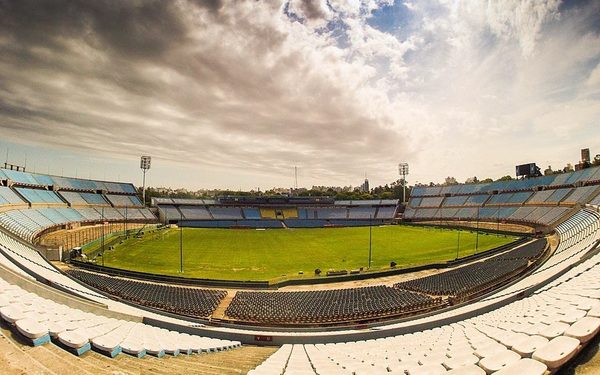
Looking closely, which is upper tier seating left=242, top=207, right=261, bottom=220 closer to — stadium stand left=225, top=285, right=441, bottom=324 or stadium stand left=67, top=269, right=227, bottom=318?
stadium stand left=67, top=269, right=227, bottom=318

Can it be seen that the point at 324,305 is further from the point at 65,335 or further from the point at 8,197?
the point at 8,197

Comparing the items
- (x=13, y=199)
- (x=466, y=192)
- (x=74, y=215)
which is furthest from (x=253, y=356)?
(x=466, y=192)

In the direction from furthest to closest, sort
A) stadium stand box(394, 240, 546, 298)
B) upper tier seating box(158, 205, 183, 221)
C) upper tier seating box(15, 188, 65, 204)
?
upper tier seating box(158, 205, 183, 221) < upper tier seating box(15, 188, 65, 204) < stadium stand box(394, 240, 546, 298)

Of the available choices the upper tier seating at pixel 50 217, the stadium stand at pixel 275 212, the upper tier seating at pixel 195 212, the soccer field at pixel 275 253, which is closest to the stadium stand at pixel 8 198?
the upper tier seating at pixel 50 217

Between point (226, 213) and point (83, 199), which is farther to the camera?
point (226, 213)

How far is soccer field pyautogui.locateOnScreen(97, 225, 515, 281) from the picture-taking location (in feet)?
128

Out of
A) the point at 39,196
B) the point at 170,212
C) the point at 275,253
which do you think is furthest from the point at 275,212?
the point at 39,196

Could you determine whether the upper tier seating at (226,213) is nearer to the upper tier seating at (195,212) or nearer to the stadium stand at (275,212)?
the stadium stand at (275,212)

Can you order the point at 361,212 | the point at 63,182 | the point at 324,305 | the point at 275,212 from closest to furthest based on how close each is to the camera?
the point at 324,305, the point at 63,182, the point at 275,212, the point at 361,212

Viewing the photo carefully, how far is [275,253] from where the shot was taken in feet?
165

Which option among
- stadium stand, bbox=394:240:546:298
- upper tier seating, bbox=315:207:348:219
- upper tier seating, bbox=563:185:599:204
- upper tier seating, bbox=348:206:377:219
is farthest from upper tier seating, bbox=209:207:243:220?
upper tier seating, bbox=563:185:599:204

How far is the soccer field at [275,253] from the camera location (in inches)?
1534

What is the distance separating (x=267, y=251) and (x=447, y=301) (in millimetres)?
32394

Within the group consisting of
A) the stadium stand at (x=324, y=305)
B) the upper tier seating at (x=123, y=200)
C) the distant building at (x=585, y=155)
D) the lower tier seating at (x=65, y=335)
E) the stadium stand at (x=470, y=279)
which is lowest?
the stadium stand at (x=324, y=305)
